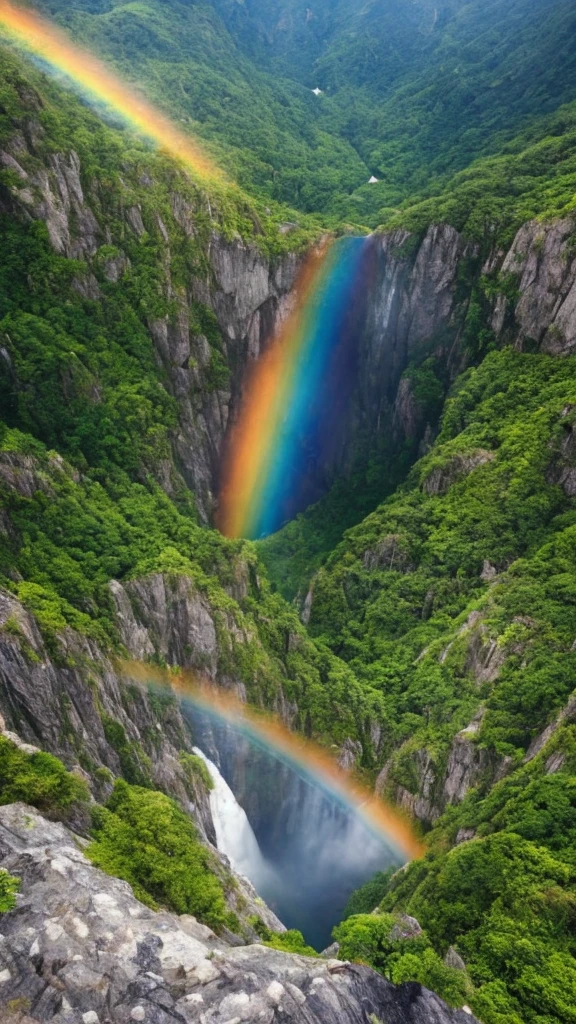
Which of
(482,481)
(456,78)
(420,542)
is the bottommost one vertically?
(420,542)

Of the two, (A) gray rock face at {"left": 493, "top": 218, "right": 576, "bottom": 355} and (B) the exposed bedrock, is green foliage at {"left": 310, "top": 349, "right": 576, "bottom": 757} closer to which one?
(A) gray rock face at {"left": 493, "top": 218, "right": 576, "bottom": 355}

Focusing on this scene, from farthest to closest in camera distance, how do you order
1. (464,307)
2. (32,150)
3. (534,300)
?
(464,307)
(534,300)
(32,150)

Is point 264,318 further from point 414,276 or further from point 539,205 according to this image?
point 539,205

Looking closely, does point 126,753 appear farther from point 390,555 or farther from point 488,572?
point 390,555

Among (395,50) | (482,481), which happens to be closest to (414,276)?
(482,481)

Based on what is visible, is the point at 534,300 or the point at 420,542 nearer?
the point at 420,542

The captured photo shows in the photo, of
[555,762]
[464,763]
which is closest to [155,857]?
[555,762]
